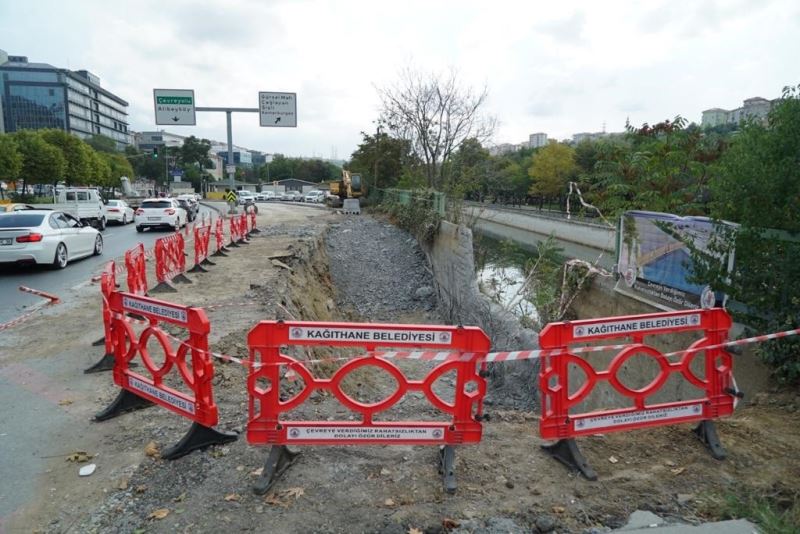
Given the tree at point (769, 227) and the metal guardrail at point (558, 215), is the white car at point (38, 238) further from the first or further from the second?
the tree at point (769, 227)

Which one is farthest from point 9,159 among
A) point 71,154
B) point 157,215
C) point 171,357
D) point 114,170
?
point 171,357

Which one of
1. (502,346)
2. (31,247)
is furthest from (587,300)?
(31,247)

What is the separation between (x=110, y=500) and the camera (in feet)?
11.6

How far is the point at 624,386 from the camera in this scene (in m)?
4.19

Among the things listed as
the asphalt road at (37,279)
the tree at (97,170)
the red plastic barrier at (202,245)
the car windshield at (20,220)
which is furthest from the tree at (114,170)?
the red plastic barrier at (202,245)

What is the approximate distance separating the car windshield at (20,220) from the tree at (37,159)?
108ft

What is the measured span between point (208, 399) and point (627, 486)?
3.13 meters

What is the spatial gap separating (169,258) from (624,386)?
970 centimetres

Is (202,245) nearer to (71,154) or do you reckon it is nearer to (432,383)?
(432,383)

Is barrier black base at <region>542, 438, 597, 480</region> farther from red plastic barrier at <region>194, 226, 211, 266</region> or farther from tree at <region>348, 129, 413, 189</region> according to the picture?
tree at <region>348, 129, 413, 189</region>

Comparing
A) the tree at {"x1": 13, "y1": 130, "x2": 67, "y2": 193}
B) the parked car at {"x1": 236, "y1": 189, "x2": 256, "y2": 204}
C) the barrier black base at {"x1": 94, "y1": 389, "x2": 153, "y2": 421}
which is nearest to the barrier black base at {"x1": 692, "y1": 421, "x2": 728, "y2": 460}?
the barrier black base at {"x1": 94, "y1": 389, "x2": 153, "y2": 421}

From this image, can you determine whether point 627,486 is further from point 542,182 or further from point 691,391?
point 542,182

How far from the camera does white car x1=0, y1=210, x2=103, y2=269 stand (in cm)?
1191

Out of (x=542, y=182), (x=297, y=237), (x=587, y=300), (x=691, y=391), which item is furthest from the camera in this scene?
(x=542, y=182)
